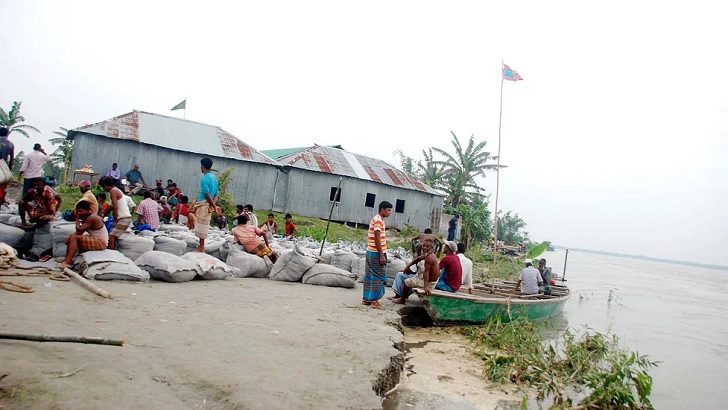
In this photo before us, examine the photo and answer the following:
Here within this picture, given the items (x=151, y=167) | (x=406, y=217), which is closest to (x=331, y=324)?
(x=151, y=167)

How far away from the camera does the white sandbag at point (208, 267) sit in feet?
20.7

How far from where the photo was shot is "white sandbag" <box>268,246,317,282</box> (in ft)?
23.9

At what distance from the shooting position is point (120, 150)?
16.0 meters

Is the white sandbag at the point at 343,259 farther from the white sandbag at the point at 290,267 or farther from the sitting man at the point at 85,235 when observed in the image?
the sitting man at the point at 85,235

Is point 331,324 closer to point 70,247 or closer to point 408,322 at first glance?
point 408,322

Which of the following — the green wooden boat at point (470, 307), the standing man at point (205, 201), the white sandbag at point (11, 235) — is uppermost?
the standing man at point (205, 201)

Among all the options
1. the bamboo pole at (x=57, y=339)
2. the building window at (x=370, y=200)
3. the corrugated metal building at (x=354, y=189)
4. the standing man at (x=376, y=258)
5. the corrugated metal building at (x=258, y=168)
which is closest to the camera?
the bamboo pole at (x=57, y=339)

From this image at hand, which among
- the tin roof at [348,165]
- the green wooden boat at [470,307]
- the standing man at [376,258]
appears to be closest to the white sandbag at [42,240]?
the standing man at [376,258]

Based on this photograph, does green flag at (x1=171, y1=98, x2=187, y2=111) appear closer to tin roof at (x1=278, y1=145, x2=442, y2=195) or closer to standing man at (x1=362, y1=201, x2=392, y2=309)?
tin roof at (x1=278, y1=145, x2=442, y2=195)

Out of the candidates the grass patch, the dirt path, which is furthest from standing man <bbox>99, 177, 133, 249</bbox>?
the grass patch

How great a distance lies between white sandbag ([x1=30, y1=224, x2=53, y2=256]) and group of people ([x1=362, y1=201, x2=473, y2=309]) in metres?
4.51

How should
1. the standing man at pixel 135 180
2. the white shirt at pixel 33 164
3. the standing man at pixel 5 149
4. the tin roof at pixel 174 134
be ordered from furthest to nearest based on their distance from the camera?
the tin roof at pixel 174 134 < the standing man at pixel 135 180 < the white shirt at pixel 33 164 < the standing man at pixel 5 149

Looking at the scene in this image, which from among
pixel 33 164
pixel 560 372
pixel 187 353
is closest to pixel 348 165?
pixel 33 164

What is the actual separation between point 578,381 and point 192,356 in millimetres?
4131
